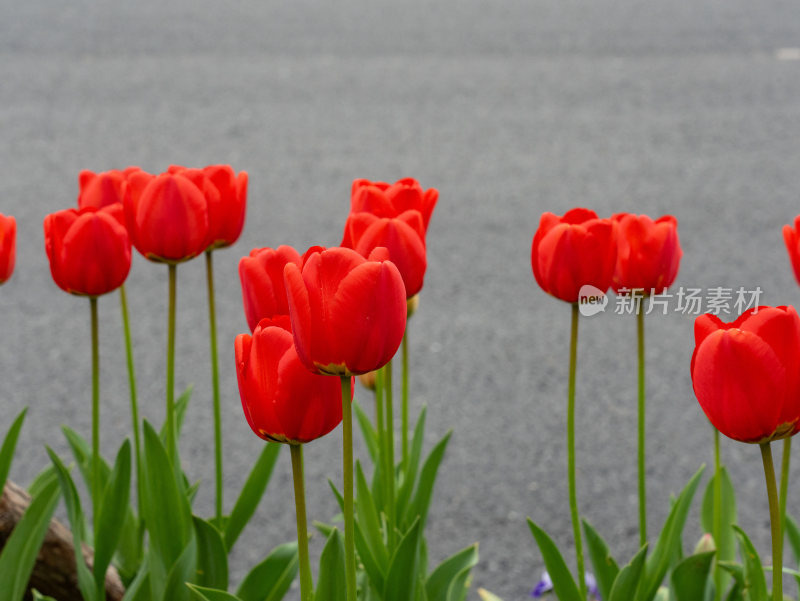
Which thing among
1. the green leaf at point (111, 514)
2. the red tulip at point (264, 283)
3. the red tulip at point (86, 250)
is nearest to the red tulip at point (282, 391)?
the red tulip at point (264, 283)

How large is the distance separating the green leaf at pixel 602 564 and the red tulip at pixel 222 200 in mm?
672

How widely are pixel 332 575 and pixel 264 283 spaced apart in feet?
1.08

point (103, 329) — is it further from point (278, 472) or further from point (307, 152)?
point (307, 152)

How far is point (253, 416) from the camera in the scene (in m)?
0.90

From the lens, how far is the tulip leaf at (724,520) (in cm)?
149

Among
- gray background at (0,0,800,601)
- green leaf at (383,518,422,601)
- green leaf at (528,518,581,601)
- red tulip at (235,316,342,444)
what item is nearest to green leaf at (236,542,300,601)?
green leaf at (383,518,422,601)

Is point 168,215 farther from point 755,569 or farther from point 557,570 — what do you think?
point 755,569

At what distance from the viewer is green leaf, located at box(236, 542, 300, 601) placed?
55.0 inches

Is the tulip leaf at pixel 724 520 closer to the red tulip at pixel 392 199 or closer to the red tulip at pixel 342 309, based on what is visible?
the red tulip at pixel 392 199

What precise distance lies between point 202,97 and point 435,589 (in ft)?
14.6

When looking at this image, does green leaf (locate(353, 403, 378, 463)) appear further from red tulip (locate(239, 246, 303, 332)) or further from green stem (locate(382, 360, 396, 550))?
red tulip (locate(239, 246, 303, 332))

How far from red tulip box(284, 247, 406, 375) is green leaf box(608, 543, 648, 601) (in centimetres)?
55

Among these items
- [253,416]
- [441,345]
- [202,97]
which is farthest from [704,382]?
[202,97]

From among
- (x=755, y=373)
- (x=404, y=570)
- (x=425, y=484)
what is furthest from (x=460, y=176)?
(x=755, y=373)
